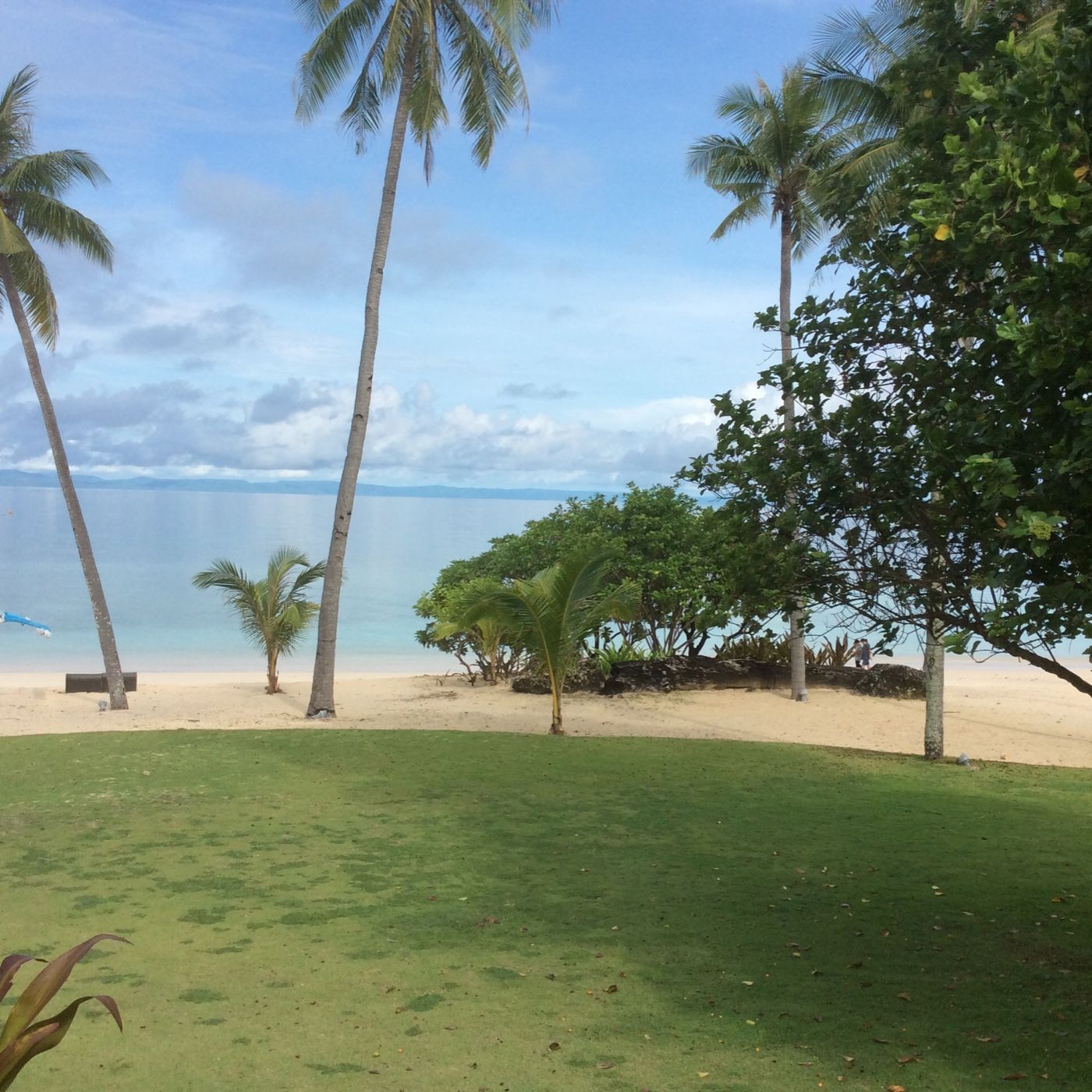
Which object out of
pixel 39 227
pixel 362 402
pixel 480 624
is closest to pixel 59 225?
pixel 39 227

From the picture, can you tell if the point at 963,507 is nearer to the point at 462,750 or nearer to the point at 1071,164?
the point at 1071,164

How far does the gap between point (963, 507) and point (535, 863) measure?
4109 millimetres

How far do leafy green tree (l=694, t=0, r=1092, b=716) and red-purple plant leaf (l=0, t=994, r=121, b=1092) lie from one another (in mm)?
3016

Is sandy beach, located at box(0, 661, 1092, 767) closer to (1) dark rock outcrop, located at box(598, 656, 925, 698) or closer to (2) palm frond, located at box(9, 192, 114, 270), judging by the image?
(1) dark rock outcrop, located at box(598, 656, 925, 698)

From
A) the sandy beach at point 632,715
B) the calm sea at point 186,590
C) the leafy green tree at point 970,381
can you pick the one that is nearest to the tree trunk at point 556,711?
the sandy beach at point 632,715

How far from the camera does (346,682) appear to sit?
24000mm

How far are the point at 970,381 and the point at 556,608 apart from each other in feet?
29.3

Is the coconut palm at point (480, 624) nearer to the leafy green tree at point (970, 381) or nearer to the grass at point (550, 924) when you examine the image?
the grass at point (550, 924)

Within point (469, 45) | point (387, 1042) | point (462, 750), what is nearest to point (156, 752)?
point (462, 750)

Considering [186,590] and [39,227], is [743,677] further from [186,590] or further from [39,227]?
[186,590]

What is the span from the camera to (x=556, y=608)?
13.4 meters

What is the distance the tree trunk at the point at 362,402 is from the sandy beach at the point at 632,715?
711mm

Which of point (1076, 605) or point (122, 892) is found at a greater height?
point (1076, 605)

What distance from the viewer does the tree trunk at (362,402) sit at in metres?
16.2
